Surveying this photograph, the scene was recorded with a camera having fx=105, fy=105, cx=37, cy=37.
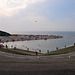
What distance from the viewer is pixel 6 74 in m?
7.35

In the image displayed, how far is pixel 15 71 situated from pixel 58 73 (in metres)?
3.08

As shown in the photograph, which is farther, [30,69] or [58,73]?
[30,69]

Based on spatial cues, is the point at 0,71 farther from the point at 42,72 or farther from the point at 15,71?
the point at 42,72

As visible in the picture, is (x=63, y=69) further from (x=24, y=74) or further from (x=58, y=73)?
(x=24, y=74)

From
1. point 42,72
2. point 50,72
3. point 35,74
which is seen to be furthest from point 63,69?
point 35,74

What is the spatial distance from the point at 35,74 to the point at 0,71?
2576 millimetres

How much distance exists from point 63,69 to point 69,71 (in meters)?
0.46

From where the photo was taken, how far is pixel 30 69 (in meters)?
7.93

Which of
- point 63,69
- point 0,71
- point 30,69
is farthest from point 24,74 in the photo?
point 63,69

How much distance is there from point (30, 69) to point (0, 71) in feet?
7.17

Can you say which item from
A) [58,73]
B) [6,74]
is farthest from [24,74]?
[58,73]

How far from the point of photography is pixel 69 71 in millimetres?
7598

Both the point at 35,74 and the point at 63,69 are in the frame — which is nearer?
the point at 35,74

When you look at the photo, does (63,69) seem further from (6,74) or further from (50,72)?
(6,74)
